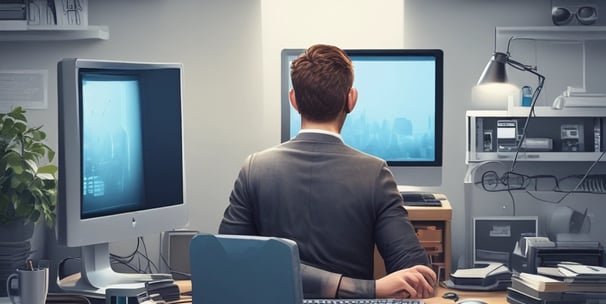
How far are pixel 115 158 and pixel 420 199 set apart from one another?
1.02m

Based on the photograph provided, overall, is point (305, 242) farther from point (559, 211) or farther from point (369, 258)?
point (559, 211)

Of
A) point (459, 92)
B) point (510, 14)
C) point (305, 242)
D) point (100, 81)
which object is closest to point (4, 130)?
point (100, 81)

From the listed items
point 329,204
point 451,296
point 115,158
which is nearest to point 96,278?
point 115,158

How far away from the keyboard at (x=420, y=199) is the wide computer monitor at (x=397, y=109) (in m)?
0.07

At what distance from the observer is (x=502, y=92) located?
3.43 m

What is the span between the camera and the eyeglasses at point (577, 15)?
336cm

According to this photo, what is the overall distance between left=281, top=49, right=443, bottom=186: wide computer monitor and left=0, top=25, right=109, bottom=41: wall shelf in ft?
2.55

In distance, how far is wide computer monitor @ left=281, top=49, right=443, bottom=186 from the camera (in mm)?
3117

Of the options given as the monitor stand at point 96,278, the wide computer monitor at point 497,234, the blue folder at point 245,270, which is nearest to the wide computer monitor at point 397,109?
the wide computer monitor at point 497,234

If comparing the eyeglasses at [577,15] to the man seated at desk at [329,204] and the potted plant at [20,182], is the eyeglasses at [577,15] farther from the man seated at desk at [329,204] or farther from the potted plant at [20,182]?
the potted plant at [20,182]

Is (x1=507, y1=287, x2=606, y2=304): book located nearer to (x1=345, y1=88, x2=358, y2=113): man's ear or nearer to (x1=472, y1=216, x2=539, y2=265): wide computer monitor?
(x1=472, y1=216, x2=539, y2=265): wide computer monitor

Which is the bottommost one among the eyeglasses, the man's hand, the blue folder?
the man's hand

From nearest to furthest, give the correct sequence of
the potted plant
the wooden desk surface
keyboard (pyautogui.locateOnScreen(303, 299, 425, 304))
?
1. keyboard (pyautogui.locateOnScreen(303, 299, 425, 304))
2. the wooden desk surface
3. the potted plant

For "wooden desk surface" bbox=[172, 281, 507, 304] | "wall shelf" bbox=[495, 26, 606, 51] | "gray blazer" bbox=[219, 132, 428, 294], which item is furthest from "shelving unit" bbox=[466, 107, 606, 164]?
"gray blazer" bbox=[219, 132, 428, 294]
